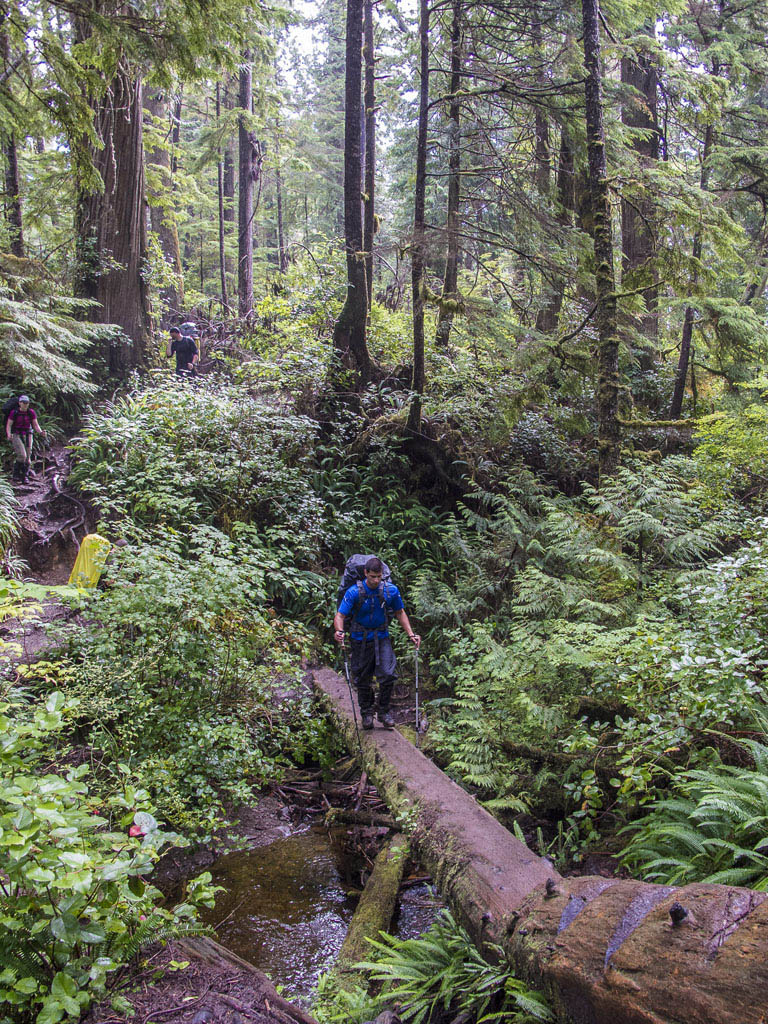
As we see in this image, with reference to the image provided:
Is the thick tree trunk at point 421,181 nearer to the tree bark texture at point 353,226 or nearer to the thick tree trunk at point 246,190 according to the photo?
the tree bark texture at point 353,226

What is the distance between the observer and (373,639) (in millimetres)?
6727

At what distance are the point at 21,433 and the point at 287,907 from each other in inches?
373

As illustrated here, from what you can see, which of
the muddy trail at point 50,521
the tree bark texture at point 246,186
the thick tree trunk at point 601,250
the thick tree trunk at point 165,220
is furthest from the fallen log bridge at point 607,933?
the thick tree trunk at point 165,220

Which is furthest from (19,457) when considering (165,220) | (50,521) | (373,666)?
(165,220)

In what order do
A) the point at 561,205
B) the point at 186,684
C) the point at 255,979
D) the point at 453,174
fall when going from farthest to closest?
the point at 561,205, the point at 453,174, the point at 186,684, the point at 255,979

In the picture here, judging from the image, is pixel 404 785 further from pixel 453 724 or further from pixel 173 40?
pixel 173 40

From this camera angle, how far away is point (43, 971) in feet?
8.03

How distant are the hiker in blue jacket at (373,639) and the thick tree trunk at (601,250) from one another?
13.8 feet

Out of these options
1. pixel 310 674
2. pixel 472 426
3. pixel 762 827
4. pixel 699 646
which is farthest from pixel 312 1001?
pixel 472 426

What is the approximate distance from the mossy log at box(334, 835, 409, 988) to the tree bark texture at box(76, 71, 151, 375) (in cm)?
1193

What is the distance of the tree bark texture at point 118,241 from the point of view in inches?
531

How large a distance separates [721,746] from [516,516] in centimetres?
570

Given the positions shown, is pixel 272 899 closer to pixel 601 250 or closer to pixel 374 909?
pixel 374 909

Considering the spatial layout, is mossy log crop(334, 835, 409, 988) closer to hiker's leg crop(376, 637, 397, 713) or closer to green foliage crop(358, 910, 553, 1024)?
green foliage crop(358, 910, 553, 1024)
